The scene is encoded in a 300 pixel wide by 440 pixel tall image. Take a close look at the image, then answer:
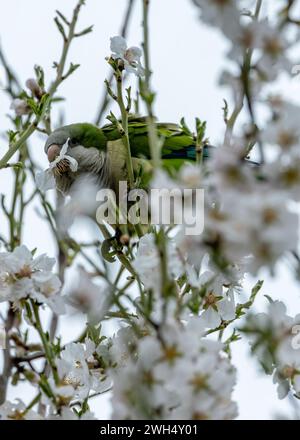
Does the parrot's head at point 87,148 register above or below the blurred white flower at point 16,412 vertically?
above

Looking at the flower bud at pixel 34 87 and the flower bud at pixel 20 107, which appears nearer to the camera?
the flower bud at pixel 34 87

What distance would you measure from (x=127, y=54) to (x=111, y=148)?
62.8 inches

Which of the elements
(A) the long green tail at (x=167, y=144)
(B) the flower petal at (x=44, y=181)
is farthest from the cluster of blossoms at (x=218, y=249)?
(A) the long green tail at (x=167, y=144)

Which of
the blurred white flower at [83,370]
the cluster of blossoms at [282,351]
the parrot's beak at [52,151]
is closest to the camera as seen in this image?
the cluster of blossoms at [282,351]

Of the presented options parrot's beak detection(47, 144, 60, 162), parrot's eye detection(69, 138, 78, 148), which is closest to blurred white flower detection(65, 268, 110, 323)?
parrot's beak detection(47, 144, 60, 162)

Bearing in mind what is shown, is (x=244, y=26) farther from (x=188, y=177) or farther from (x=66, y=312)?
(x=66, y=312)

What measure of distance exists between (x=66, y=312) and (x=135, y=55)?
3.05 ft

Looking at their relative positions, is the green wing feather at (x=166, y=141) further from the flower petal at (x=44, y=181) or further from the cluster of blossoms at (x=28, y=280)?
the cluster of blossoms at (x=28, y=280)

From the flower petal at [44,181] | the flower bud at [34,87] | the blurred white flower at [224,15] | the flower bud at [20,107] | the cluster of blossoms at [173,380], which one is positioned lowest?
the cluster of blossoms at [173,380]

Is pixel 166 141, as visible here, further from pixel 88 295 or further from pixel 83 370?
pixel 88 295

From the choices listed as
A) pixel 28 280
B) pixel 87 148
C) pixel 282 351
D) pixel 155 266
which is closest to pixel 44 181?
pixel 28 280

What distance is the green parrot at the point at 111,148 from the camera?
3512 mm

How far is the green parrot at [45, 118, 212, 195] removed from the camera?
3512mm

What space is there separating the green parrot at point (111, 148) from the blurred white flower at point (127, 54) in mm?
1288
